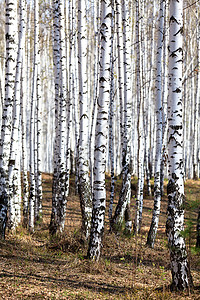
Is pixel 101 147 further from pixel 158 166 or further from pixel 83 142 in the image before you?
pixel 158 166

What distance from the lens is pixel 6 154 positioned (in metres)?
7.13

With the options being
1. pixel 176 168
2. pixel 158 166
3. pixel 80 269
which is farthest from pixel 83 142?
pixel 176 168

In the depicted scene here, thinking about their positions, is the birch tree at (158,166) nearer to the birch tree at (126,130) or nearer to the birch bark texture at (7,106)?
the birch tree at (126,130)

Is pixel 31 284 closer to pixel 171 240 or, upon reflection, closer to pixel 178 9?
pixel 171 240

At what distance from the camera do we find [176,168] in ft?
15.7

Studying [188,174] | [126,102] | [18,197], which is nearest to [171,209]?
[126,102]

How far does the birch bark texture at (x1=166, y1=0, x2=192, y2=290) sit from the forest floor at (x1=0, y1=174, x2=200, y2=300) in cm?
16

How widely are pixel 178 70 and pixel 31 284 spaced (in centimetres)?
409

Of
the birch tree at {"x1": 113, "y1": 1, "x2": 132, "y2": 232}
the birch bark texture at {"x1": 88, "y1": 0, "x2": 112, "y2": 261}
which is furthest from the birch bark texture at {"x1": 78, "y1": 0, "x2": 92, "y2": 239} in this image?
the birch tree at {"x1": 113, "y1": 1, "x2": 132, "y2": 232}

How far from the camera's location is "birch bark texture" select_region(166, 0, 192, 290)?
15.2ft

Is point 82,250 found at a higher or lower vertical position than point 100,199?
lower

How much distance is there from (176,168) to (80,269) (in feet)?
8.72

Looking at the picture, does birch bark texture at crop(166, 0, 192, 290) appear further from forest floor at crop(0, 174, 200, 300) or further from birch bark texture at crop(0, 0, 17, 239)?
birch bark texture at crop(0, 0, 17, 239)

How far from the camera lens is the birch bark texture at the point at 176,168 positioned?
4.64 meters
